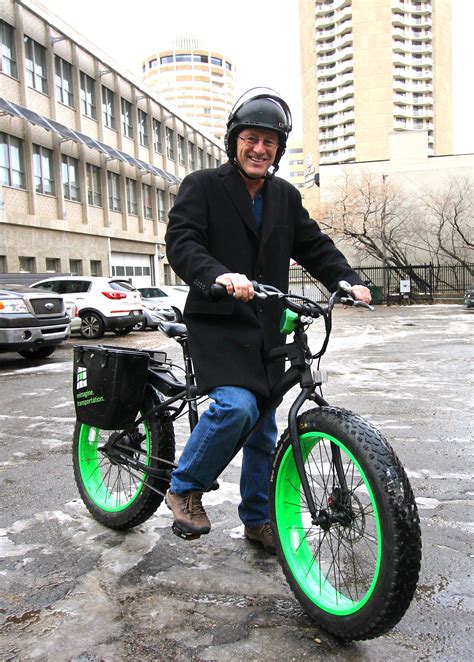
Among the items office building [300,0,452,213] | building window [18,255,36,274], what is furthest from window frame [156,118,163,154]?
office building [300,0,452,213]

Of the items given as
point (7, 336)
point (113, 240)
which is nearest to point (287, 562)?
point (7, 336)

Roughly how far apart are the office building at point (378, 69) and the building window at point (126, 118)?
5611 cm

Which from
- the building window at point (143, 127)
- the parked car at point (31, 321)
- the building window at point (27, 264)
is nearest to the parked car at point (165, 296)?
the building window at point (27, 264)

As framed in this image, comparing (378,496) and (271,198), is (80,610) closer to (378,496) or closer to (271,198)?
(378,496)

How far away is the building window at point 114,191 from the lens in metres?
34.0

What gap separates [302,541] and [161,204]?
40.0 meters

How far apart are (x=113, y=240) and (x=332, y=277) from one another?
32703 millimetres

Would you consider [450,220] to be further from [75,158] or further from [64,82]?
[64,82]

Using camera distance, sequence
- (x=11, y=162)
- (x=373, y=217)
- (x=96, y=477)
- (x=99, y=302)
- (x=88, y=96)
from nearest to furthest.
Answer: (x=96, y=477) → (x=99, y=302) → (x=11, y=162) → (x=88, y=96) → (x=373, y=217)

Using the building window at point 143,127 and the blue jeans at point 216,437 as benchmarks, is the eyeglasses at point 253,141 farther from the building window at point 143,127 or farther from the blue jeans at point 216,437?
the building window at point 143,127

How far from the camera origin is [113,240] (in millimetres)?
34312

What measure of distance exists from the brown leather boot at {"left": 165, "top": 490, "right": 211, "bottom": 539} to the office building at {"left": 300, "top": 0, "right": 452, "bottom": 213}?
8981 centimetres

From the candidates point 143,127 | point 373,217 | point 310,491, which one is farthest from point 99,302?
point 373,217

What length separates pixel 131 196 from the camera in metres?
36.7
